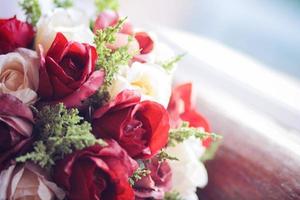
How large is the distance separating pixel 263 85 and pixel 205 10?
0.51 m

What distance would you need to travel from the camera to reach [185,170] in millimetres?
715

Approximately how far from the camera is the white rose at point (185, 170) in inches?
27.8

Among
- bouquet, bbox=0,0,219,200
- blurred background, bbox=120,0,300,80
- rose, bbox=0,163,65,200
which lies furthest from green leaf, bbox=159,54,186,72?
blurred background, bbox=120,0,300,80

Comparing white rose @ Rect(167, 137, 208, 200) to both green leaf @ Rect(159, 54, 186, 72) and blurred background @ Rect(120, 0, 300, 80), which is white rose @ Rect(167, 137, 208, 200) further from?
blurred background @ Rect(120, 0, 300, 80)

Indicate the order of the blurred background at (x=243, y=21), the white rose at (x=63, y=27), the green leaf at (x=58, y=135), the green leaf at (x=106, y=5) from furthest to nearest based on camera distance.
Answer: the blurred background at (x=243, y=21) → the green leaf at (x=106, y=5) → the white rose at (x=63, y=27) → the green leaf at (x=58, y=135)

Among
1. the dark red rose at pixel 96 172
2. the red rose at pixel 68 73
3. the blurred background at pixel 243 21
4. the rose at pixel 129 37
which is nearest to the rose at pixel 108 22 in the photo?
the rose at pixel 129 37

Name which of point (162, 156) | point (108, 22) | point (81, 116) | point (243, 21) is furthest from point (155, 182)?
point (243, 21)

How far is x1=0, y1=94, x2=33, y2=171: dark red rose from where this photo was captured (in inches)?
22.1

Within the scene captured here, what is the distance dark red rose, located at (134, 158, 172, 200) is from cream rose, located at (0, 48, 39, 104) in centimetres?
18

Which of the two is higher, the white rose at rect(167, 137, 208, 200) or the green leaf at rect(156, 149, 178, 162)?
the green leaf at rect(156, 149, 178, 162)

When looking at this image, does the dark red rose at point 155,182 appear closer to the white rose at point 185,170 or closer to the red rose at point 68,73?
the white rose at point 185,170

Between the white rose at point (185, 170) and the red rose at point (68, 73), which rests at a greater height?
the red rose at point (68, 73)

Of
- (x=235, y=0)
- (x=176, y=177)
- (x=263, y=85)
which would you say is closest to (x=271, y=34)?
(x=235, y=0)

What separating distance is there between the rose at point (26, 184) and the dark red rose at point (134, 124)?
0.09 metres
